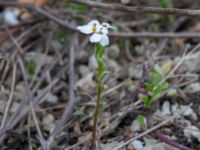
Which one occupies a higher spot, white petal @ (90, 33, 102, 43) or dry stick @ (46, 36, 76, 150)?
white petal @ (90, 33, 102, 43)

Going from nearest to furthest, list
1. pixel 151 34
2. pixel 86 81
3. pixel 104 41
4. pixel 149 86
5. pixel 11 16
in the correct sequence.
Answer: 1. pixel 104 41
2. pixel 149 86
3. pixel 86 81
4. pixel 151 34
5. pixel 11 16

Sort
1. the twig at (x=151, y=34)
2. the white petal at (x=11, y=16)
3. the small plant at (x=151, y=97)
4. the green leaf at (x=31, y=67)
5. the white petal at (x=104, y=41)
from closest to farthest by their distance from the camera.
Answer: the white petal at (x=104, y=41), the small plant at (x=151, y=97), the green leaf at (x=31, y=67), the twig at (x=151, y=34), the white petal at (x=11, y=16)

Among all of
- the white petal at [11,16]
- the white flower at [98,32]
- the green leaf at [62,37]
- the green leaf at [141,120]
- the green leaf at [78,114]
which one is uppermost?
the white flower at [98,32]

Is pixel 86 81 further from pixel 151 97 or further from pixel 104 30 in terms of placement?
pixel 104 30

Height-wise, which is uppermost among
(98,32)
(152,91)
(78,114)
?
(98,32)

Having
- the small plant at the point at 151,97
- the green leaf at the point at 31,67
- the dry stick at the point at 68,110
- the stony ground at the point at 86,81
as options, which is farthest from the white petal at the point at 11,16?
the small plant at the point at 151,97

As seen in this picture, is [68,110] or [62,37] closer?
[68,110]

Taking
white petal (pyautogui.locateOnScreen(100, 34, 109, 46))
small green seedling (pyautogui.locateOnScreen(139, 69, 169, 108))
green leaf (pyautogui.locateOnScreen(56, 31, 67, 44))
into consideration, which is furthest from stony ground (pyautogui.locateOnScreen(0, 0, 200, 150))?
white petal (pyautogui.locateOnScreen(100, 34, 109, 46))

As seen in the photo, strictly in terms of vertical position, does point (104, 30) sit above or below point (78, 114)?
above

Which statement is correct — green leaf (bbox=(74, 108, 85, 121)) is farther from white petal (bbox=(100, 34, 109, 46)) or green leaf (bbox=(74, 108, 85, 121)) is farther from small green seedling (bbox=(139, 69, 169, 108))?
white petal (bbox=(100, 34, 109, 46))

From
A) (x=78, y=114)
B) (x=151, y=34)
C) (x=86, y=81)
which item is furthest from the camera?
(x=151, y=34)

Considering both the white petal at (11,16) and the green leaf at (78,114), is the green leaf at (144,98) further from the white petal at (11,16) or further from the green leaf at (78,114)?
the white petal at (11,16)

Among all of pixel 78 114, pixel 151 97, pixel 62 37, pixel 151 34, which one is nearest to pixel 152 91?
pixel 151 97
